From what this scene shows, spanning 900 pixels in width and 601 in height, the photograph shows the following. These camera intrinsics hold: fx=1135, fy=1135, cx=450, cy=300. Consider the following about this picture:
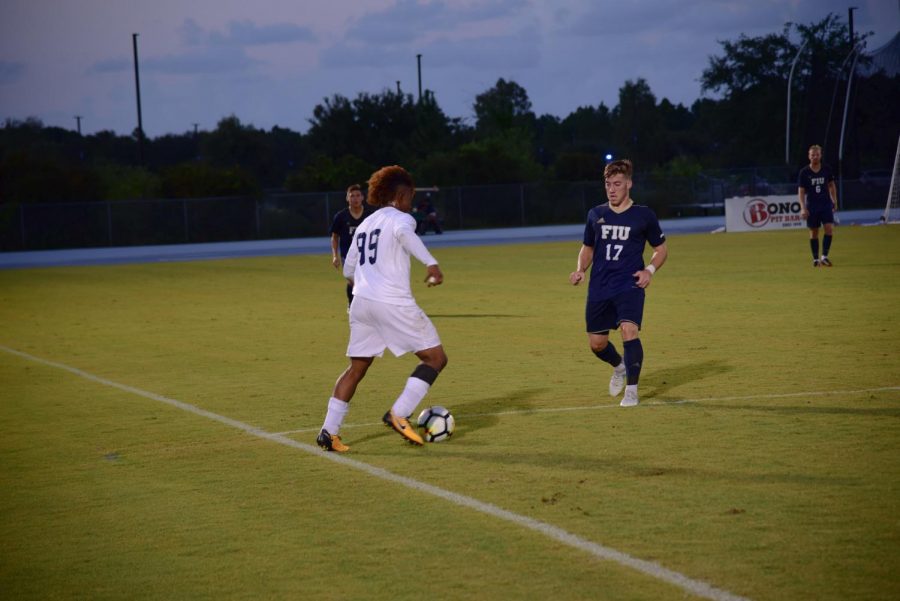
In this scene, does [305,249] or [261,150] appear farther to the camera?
[261,150]

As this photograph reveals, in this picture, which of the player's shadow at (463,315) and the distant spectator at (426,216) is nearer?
the player's shadow at (463,315)

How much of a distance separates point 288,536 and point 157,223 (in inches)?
1855

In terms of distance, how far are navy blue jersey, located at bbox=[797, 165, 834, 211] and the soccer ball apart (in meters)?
16.5

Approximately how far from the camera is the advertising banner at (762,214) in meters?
41.2

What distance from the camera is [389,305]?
25.7 ft

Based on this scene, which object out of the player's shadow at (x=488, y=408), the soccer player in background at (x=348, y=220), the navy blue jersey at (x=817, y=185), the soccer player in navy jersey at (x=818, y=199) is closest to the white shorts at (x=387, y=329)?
the player's shadow at (x=488, y=408)

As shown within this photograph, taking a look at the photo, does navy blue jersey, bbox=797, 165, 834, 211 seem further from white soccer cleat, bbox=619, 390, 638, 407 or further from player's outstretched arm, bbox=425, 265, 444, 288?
player's outstretched arm, bbox=425, 265, 444, 288

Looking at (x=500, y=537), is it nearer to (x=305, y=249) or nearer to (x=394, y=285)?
(x=394, y=285)

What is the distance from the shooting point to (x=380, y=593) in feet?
16.6

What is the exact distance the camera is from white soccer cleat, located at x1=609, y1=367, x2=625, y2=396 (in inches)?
388

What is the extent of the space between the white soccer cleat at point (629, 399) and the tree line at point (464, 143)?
46.9 metres

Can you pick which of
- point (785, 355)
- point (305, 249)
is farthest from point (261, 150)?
point (785, 355)

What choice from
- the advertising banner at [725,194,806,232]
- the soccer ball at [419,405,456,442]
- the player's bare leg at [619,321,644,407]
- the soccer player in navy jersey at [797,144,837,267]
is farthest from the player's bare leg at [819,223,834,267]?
the advertising banner at [725,194,806,232]

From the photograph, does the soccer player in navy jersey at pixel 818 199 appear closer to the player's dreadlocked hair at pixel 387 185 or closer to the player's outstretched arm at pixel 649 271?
the player's outstretched arm at pixel 649 271
